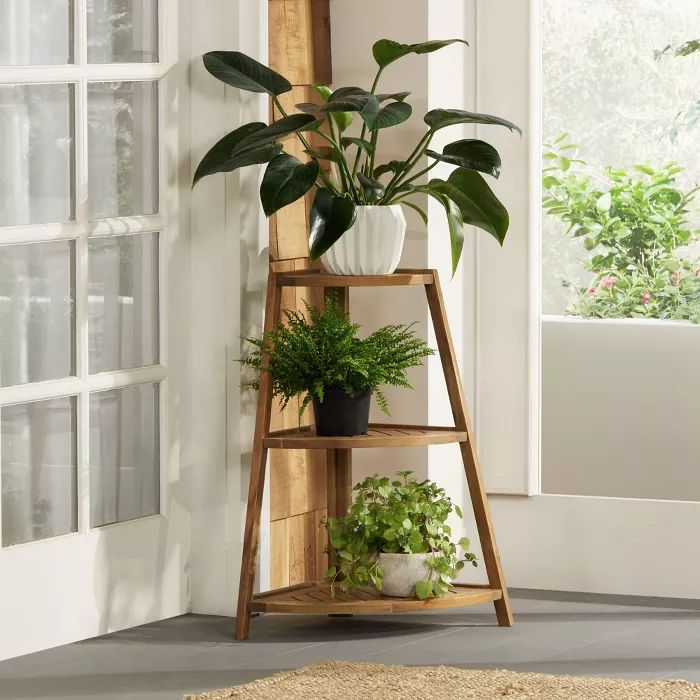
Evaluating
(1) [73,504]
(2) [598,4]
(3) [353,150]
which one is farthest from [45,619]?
(2) [598,4]

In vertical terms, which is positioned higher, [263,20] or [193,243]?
[263,20]

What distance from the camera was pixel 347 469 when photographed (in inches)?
132

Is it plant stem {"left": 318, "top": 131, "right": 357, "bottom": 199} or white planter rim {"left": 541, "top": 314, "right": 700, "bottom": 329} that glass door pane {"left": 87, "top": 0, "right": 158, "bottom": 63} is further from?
white planter rim {"left": 541, "top": 314, "right": 700, "bottom": 329}

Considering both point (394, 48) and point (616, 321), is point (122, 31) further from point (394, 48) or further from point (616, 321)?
point (616, 321)

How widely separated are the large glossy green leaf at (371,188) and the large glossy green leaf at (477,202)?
120 mm

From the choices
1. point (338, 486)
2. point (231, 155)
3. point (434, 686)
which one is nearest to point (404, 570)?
point (338, 486)

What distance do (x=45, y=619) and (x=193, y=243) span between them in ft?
3.10

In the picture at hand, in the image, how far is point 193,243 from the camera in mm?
3385

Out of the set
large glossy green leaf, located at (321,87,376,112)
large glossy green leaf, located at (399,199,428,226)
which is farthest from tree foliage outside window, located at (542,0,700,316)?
large glossy green leaf, located at (321,87,376,112)

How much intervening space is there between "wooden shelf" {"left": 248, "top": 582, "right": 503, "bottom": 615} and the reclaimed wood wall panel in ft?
0.87

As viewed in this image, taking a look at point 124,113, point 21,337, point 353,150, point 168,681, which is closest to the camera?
point 168,681

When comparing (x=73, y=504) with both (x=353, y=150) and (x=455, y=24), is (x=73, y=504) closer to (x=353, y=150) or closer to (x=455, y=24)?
(x=353, y=150)

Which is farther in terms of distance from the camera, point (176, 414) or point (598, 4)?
point (598, 4)

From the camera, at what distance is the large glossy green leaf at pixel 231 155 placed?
3092 millimetres
